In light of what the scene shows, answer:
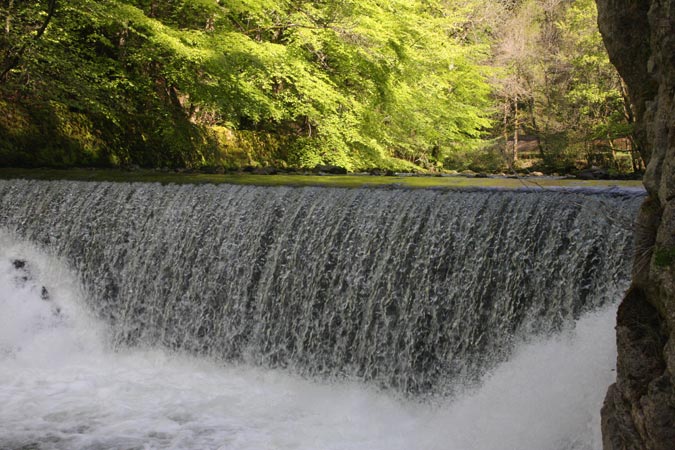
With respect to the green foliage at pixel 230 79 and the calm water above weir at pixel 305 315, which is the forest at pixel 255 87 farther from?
the calm water above weir at pixel 305 315

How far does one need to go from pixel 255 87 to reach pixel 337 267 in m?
6.71

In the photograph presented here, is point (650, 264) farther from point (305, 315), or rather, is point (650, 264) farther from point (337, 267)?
point (305, 315)

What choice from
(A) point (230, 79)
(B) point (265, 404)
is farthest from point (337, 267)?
(A) point (230, 79)

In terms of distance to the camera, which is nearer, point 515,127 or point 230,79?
point 230,79

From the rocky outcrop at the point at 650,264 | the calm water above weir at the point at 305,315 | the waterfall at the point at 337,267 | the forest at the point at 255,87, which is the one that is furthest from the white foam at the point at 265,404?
the forest at the point at 255,87

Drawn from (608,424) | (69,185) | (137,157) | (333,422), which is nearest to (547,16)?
(137,157)

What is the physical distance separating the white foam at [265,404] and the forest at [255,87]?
14.0 ft

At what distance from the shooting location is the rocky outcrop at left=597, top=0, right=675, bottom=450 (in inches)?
99.7

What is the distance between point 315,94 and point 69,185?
5.46 m

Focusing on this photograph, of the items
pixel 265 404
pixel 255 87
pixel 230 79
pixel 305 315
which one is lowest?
pixel 265 404

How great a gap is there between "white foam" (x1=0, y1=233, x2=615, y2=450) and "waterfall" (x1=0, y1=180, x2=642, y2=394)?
23 cm

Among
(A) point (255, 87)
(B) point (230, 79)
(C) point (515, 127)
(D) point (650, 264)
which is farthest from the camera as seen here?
(C) point (515, 127)

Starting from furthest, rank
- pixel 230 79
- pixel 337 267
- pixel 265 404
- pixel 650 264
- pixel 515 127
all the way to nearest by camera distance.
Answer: pixel 515 127, pixel 230 79, pixel 337 267, pixel 265 404, pixel 650 264

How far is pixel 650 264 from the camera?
8.97ft
